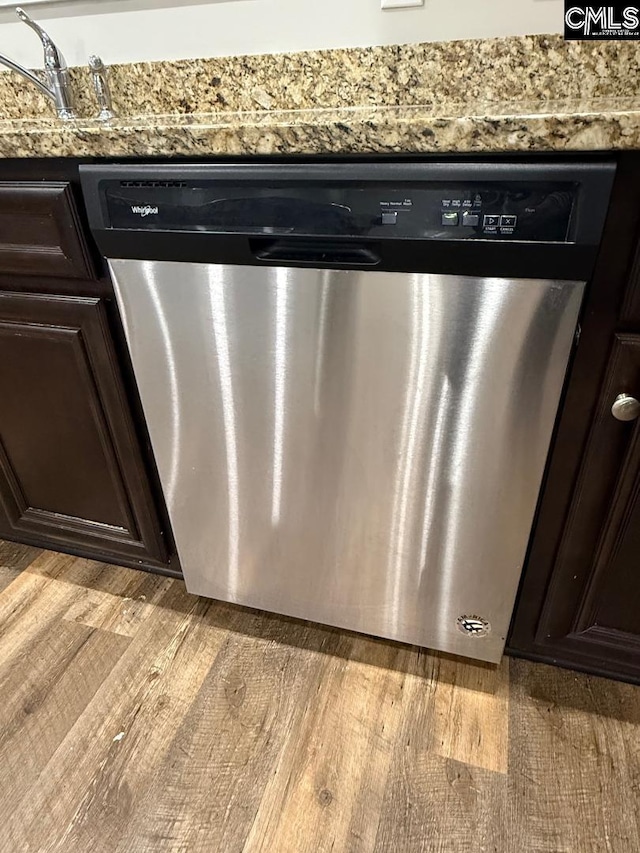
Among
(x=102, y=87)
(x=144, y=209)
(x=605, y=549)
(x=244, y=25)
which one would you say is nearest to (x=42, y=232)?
(x=144, y=209)

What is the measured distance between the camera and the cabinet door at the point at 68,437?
95 cm

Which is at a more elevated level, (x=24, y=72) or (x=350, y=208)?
(x=24, y=72)

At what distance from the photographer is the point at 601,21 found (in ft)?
2.83

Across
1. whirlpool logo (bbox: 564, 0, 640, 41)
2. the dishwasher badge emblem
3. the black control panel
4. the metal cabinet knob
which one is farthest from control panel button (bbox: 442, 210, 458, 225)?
the dishwasher badge emblem

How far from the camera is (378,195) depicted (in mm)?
675

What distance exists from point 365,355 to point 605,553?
1.59 feet

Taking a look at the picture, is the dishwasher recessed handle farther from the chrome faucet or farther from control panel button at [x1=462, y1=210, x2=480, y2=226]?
the chrome faucet

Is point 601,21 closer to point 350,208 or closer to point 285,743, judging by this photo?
point 350,208

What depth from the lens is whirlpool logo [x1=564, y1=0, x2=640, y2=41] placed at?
842 millimetres

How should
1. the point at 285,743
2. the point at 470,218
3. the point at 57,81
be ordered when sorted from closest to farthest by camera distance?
the point at 470,218
the point at 285,743
the point at 57,81

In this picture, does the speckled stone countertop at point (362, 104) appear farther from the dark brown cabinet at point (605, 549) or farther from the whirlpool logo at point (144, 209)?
the dark brown cabinet at point (605, 549)

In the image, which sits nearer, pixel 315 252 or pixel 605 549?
pixel 315 252

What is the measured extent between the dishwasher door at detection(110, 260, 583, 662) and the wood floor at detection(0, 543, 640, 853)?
117 millimetres

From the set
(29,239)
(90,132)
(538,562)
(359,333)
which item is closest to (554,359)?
(359,333)
